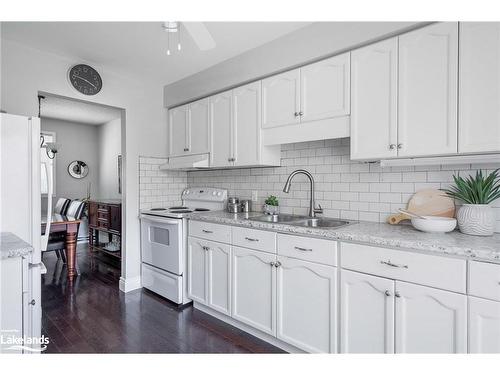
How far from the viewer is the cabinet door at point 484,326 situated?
1.25 meters

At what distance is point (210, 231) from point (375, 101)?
1618mm

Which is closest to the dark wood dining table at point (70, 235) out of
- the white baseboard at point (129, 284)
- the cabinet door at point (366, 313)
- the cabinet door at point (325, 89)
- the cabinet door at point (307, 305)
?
the white baseboard at point (129, 284)

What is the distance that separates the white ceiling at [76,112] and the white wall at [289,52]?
7.05 feet

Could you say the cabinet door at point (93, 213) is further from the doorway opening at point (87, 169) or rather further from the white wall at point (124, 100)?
the white wall at point (124, 100)

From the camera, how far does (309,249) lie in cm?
184

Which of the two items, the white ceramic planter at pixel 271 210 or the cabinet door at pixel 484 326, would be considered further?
the white ceramic planter at pixel 271 210

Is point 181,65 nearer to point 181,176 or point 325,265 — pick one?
point 181,176

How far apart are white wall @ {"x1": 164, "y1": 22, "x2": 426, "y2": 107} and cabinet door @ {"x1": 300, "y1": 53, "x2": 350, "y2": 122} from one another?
75 millimetres

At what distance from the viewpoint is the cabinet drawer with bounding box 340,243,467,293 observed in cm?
134

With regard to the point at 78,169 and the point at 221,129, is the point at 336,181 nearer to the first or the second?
the point at 221,129

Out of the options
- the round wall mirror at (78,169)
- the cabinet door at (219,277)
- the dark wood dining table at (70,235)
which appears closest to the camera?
the cabinet door at (219,277)
